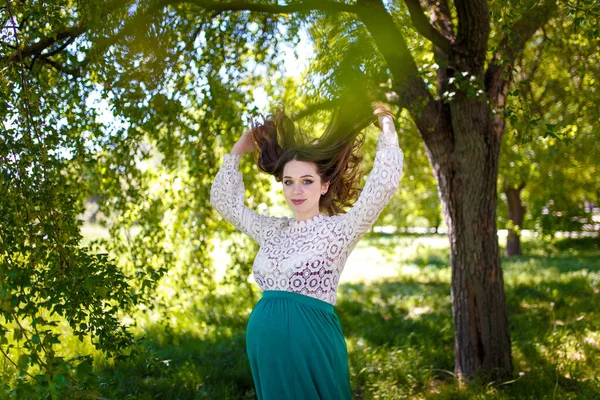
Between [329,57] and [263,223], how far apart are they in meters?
1.05

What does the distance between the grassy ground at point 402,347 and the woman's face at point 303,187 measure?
39.6 inches

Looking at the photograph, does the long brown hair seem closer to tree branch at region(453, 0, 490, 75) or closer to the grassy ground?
A: the grassy ground

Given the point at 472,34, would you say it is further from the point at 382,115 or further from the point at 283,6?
the point at 382,115

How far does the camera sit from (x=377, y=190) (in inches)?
102

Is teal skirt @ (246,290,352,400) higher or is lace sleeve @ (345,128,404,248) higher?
lace sleeve @ (345,128,404,248)

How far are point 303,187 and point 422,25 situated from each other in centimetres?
183

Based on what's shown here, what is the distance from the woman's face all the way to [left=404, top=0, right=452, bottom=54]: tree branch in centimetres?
171

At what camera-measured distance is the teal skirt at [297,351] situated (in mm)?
2463

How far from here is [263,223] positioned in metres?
2.99

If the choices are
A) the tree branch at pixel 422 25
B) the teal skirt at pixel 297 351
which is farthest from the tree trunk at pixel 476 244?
the teal skirt at pixel 297 351

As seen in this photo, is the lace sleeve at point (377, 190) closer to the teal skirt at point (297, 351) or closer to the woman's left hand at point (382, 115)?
the woman's left hand at point (382, 115)

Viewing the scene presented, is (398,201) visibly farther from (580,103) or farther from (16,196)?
(16,196)

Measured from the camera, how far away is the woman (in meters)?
2.49

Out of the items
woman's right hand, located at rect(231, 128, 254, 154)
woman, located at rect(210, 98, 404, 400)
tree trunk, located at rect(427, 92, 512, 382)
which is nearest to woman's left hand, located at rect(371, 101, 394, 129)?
woman, located at rect(210, 98, 404, 400)
